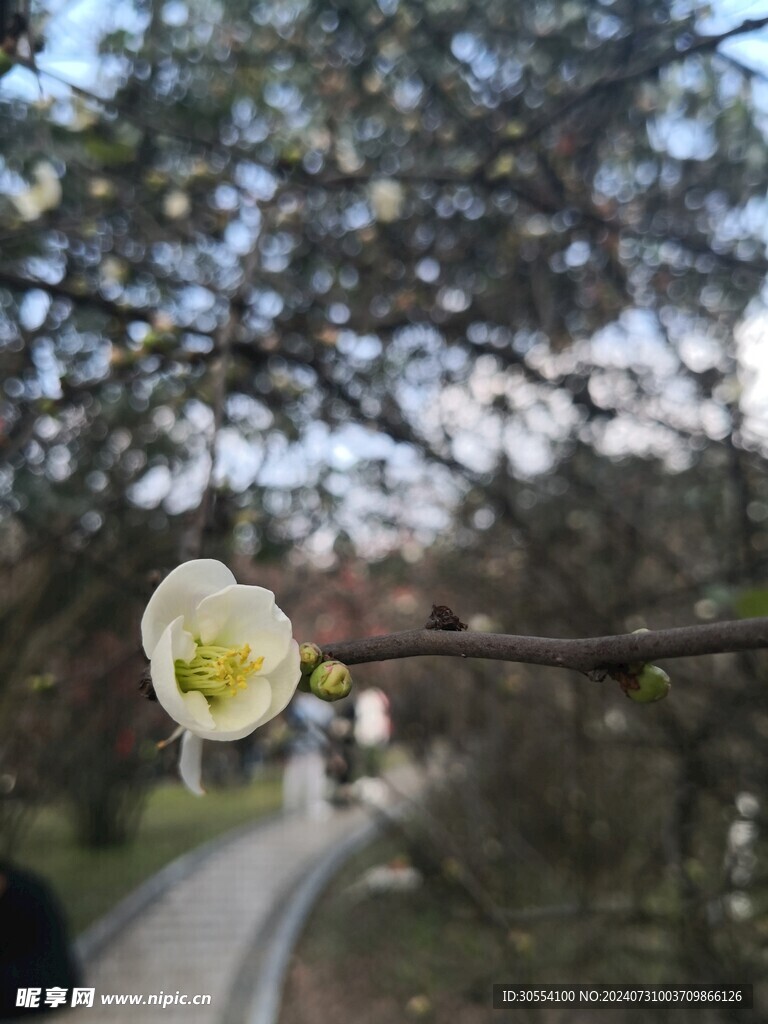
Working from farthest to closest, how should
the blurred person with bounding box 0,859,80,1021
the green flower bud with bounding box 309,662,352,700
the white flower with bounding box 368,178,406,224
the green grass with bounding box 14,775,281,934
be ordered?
the green grass with bounding box 14,775,281,934 < the white flower with bounding box 368,178,406,224 < the blurred person with bounding box 0,859,80,1021 < the green flower bud with bounding box 309,662,352,700

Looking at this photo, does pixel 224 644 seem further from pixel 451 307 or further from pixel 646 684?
pixel 451 307

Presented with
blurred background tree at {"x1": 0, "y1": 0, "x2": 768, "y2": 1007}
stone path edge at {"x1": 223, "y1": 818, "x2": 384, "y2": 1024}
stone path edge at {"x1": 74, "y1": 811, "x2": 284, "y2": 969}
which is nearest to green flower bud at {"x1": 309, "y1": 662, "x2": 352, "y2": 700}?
blurred background tree at {"x1": 0, "y1": 0, "x2": 768, "y2": 1007}

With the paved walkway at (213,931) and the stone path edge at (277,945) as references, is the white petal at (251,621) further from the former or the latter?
the stone path edge at (277,945)

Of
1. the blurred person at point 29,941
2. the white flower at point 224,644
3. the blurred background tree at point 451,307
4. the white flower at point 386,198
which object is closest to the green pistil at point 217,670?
the white flower at point 224,644

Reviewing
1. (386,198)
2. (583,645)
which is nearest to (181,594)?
(583,645)

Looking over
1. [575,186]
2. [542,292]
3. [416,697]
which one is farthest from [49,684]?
[416,697]

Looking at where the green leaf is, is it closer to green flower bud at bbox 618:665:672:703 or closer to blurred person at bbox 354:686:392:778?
green flower bud at bbox 618:665:672:703
